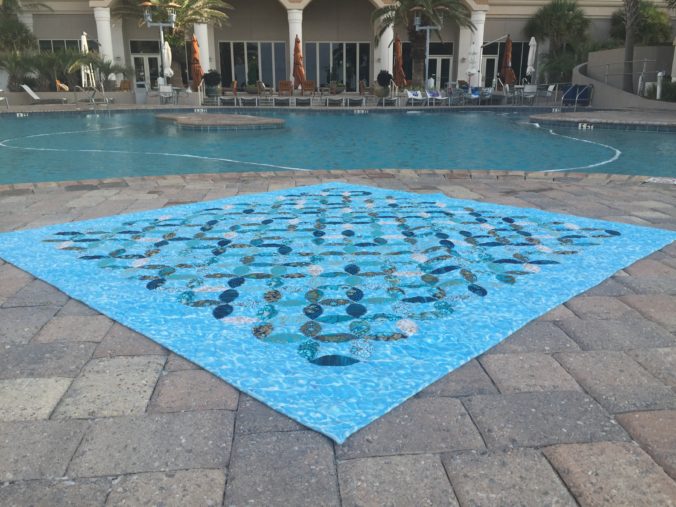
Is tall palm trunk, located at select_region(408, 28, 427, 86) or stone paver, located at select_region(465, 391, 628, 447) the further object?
tall palm trunk, located at select_region(408, 28, 427, 86)

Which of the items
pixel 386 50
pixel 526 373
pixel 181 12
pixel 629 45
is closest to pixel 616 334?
pixel 526 373

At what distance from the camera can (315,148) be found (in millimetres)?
10375

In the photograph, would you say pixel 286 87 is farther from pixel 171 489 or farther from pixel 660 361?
pixel 171 489

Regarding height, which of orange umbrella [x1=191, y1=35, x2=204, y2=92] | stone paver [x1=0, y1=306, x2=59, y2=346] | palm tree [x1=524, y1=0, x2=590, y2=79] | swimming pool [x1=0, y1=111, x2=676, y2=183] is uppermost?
palm tree [x1=524, y1=0, x2=590, y2=79]

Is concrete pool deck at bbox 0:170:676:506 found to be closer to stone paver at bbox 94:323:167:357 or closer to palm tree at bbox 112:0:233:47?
stone paver at bbox 94:323:167:357

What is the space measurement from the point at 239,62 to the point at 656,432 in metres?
26.0

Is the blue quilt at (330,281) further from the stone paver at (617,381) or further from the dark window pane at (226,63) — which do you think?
the dark window pane at (226,63)

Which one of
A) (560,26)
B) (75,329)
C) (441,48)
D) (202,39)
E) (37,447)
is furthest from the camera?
(441,48)

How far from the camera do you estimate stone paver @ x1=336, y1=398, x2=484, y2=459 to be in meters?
1.73

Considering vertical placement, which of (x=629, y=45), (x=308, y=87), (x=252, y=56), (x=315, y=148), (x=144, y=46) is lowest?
(x=315, y=148)

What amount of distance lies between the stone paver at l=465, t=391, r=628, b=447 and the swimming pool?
6454 millimetres

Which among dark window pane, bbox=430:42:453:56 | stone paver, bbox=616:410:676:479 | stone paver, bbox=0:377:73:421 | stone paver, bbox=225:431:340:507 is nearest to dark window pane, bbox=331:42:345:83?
dark window pane, bbox=430:42:453:56

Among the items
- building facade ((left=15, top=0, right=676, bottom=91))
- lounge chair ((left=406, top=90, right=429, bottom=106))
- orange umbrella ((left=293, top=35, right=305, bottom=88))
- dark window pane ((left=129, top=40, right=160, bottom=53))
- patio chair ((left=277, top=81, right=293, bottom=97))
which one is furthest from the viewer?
dark window pane ((left=129, top=40, right=160, bottom=53))

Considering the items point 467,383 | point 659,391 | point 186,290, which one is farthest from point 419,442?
point 186,290
